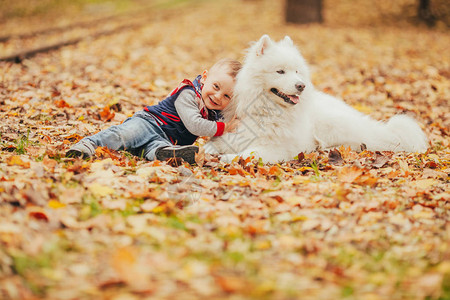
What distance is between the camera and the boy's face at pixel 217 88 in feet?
13.4

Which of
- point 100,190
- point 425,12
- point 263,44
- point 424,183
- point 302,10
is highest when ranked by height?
point 302,10

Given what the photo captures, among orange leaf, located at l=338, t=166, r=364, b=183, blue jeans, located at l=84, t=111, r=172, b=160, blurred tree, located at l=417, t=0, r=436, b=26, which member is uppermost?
blurred tree, located at l=417, t=0, r=436, b=26

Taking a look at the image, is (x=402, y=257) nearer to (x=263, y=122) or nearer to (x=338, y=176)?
(x=338, y=176)

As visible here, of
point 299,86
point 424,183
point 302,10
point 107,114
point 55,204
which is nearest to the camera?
point 55,204

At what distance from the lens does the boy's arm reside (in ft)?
12.8

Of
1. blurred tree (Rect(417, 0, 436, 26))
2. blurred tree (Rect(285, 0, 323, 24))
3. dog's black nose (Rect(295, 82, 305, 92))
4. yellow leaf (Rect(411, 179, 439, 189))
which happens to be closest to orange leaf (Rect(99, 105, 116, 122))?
dog's black nose (Rect(295, 82, 305, 92))

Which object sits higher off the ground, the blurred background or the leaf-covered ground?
the blurred background

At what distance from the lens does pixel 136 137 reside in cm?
393

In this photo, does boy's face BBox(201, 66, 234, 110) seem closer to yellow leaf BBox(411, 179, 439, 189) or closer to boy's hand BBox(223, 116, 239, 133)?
boy's hand BBox(223, 116, 239, 133)

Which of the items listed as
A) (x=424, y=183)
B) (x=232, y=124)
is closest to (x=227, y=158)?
(x=232, y=124)

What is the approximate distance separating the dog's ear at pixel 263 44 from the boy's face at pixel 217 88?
38cm

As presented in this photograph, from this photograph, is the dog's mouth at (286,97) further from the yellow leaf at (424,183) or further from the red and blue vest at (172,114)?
the yellow leaf at (424,183)

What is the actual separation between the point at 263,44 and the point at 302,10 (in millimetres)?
9829

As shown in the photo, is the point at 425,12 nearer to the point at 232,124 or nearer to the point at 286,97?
the point at 286,97
